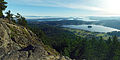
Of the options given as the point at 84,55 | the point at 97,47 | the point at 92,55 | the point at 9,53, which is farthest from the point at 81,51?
the point at 9,53

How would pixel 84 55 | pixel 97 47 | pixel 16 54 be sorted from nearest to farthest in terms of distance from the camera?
pixel 16 54 → pixel 84 55 → pixel 97 47

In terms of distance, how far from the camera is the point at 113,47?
58594 millimetres

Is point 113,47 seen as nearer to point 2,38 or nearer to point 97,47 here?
point 97,47

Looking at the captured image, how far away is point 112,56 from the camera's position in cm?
5891

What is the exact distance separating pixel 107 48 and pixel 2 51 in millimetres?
58067

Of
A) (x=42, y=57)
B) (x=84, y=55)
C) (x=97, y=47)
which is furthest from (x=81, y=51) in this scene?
(x=42, y=57)

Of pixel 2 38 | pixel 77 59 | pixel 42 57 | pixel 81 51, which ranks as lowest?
pixel 77 59

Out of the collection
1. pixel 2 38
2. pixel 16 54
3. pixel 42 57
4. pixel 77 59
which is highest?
pixel 2 38

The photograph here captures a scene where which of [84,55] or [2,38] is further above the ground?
[2,38]

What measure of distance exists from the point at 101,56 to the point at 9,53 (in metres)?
56.6

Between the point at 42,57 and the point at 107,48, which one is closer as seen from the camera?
the point at 42,57

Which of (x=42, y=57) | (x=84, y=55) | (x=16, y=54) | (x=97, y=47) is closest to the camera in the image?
(x=16, y=54)

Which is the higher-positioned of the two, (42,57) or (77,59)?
(42,57)

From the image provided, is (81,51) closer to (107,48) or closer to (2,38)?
(107,48)
